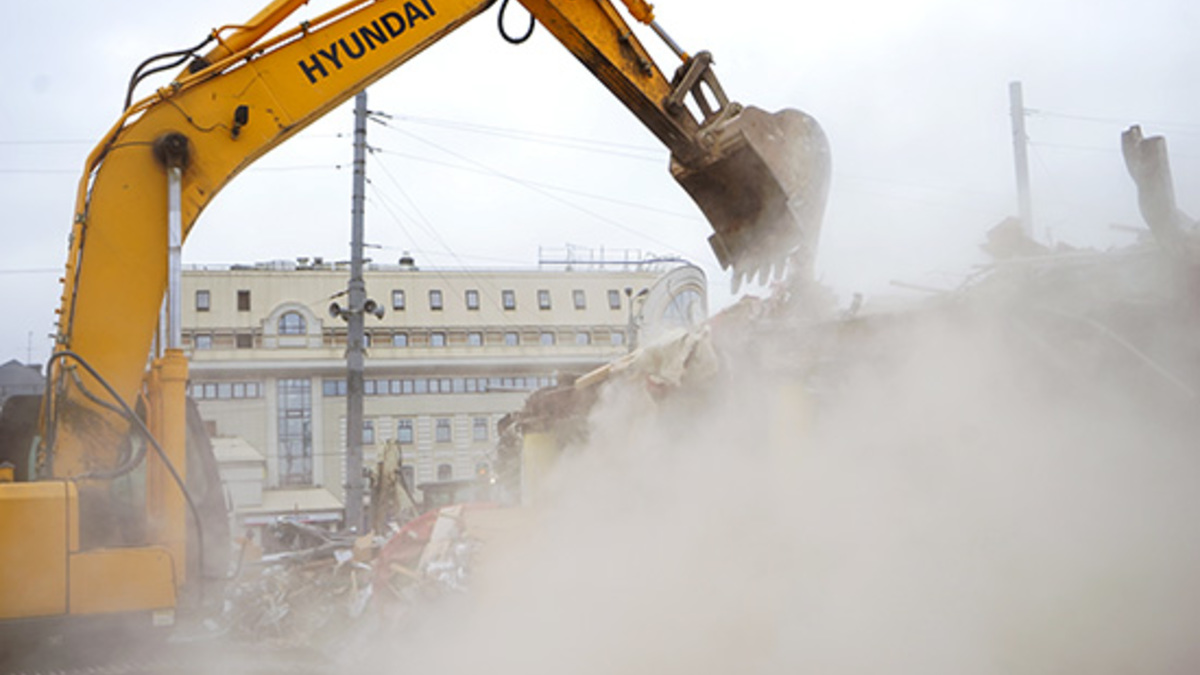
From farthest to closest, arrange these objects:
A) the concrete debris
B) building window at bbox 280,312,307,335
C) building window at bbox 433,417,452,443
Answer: building window at bbox 433,417,452,443, building window at bbox 280,312,307,335, the concrete debris

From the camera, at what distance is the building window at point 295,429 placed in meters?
49.8

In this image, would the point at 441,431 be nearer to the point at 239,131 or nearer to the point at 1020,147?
the point at 1020,147

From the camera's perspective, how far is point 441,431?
50875 millimetres

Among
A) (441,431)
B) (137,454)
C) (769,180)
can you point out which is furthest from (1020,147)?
(441,431)

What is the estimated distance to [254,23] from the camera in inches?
254

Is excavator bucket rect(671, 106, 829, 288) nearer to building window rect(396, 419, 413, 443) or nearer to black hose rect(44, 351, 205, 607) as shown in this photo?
black hose rect(44, 351, 205, 607)

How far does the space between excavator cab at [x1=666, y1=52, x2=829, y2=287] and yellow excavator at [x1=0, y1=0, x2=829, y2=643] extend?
0.01m

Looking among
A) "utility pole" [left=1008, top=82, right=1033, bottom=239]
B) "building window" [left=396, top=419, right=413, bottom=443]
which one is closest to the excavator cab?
"utility pole" [left=1008, top=82, right=1033, bottom=239]

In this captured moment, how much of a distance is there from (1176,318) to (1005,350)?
1067 millimetres

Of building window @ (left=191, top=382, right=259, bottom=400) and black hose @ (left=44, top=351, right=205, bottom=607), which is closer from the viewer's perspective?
black hose @ (left=44, top=351, right=205, bottom=607)

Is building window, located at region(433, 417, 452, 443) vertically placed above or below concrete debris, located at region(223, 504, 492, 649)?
above

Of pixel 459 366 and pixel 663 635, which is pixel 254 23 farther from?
pixel 459 366

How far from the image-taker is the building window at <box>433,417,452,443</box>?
167 feet

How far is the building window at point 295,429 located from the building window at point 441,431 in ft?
20.6
